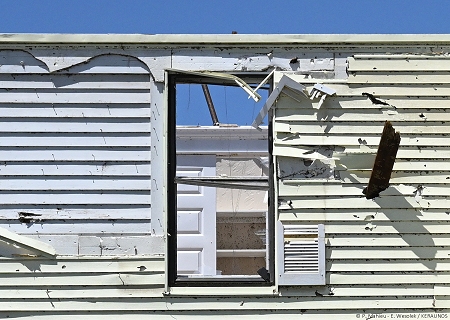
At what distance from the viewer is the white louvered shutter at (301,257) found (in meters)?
6.75

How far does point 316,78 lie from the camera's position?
22.9 ft

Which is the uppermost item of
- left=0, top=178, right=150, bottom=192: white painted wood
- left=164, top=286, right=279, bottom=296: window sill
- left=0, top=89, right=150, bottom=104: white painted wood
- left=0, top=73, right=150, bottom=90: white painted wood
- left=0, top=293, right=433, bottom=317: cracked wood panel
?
left=0, top=73, right=150, bottom=90: white painted wood

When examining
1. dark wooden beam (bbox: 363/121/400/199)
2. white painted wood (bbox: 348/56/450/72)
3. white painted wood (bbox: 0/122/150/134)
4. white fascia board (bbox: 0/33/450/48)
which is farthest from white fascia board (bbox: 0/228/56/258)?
white painted wood (bbox: 348/56/450/72)

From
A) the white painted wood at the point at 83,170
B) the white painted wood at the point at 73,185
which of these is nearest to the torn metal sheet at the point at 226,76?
the white painted wood at the point at 83,170

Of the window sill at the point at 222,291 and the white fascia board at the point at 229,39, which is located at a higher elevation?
the white fascia board at the point at 229,39

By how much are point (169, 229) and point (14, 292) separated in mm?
1445

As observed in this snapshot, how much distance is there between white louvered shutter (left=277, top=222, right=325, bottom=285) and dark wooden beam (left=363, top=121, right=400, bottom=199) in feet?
2.03

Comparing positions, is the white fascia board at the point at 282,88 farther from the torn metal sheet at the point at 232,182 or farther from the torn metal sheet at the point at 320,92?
the torn metal sheet at the point at 232,182

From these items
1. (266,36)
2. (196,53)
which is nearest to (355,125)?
(266,36)

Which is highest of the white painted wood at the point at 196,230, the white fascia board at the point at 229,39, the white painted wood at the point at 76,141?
the white fascia board at the point at 229,39

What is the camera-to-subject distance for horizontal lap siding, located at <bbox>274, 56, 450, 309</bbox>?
22.4 feet

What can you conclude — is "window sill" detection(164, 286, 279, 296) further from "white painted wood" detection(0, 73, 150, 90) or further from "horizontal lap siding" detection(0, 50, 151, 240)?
"white painted wood" detection(0, 73, 150, 90)

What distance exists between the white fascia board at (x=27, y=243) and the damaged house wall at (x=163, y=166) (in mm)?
48

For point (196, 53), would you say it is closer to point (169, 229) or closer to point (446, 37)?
point (169, 229)
